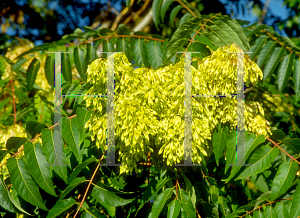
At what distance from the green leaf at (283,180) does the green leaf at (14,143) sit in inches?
56.0

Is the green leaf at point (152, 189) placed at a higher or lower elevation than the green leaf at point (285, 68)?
lower

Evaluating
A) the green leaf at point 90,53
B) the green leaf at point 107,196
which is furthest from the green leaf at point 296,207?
the green leaf at point 90,53

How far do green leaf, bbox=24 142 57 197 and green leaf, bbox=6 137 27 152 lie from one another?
0.17 ft

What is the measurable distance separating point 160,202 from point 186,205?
14cm

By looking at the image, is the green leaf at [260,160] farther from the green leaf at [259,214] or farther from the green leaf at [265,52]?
the green leaf at [265,52]

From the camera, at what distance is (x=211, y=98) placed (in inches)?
53.0

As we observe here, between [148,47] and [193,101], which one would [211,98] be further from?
[148,47]

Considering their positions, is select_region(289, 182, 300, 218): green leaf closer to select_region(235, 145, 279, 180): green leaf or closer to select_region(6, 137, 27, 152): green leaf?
select_region(235, 145, 279, 180): green leaf

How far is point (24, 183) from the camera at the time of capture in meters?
1.36

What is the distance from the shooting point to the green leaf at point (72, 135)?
56.2 inches

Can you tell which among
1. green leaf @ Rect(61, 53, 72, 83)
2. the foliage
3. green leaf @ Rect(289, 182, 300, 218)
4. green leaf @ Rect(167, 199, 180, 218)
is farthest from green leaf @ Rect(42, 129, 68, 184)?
green leaf @ Rect(289, 182, 300, 218)

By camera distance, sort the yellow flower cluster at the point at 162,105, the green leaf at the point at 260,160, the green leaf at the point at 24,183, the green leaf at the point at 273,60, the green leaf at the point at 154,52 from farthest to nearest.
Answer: the green leaf at the point at 154,52 < the green leaf at the point at 273,60 < the green leaf at the point at 260,160 < the green leaf at the point at 24,183 < the yellow flower cluster at the point at 162,105

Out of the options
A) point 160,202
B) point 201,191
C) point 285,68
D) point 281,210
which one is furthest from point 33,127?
point 285,68

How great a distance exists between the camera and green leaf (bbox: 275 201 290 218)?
1.46 meters
